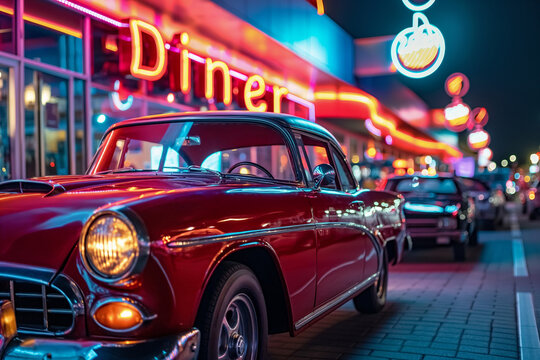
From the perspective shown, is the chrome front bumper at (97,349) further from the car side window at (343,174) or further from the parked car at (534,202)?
the parked car at (534,202)

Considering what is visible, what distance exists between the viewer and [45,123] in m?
10.2

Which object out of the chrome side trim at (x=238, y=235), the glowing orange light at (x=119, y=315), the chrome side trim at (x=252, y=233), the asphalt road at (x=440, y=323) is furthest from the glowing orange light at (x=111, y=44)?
the glowing orange light at (x=119, y=315)

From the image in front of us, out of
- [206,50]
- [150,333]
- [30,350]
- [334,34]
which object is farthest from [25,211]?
[334,34]

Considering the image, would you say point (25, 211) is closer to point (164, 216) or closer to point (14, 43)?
point (164, 216)

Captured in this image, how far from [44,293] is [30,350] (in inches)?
9.7

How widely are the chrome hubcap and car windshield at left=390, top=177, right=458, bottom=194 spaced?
26.2 feet

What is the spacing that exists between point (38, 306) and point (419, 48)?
1550 cm

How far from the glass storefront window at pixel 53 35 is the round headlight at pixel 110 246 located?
7861 millimetres

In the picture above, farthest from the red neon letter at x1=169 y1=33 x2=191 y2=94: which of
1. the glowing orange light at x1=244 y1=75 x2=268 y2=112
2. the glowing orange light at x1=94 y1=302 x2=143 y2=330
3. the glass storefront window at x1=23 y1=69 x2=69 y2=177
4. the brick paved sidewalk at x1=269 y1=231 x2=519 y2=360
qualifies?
the glowing orange light at x1=94 y1=302 x2=143 y2=330

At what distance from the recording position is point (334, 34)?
2122 centimetres

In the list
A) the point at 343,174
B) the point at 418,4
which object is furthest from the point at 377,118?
the point at 343,174

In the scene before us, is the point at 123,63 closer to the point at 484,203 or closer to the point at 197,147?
the point at 197,147

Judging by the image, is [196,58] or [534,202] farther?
[534,202]

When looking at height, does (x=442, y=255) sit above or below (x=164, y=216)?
below
